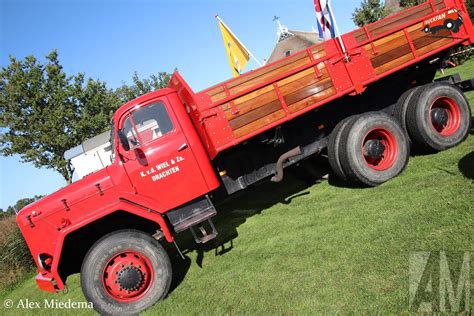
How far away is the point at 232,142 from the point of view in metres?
4.91

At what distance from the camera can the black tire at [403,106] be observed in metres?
5.83

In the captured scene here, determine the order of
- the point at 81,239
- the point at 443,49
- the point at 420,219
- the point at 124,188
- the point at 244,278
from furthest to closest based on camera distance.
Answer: the point at 443,49
the point at 81,239
the point at 124,188
the point at 244,278
the point at 420,219

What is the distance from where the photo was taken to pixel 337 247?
13.3 ft

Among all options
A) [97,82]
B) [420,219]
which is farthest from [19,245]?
[97,82]

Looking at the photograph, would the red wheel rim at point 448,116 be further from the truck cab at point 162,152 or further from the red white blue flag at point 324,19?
the truck cab at point 162,152

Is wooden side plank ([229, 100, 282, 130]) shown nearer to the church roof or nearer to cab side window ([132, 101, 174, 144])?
cab side window ([132, 101, 174, 144])

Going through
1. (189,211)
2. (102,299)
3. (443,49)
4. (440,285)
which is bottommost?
(440,285)

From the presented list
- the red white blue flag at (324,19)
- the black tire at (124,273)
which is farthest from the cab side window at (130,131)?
the red white blue flag at (324,19)

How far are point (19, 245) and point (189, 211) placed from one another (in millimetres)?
7413

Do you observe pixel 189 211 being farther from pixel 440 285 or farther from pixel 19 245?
pixel 19 245

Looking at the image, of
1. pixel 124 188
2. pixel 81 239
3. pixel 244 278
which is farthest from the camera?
pixel 81 239

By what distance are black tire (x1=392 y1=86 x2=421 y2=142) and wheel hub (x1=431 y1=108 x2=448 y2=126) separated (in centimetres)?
43

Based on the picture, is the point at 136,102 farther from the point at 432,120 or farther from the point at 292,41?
the point at 292,41

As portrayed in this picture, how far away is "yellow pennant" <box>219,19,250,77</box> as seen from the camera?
838cm
